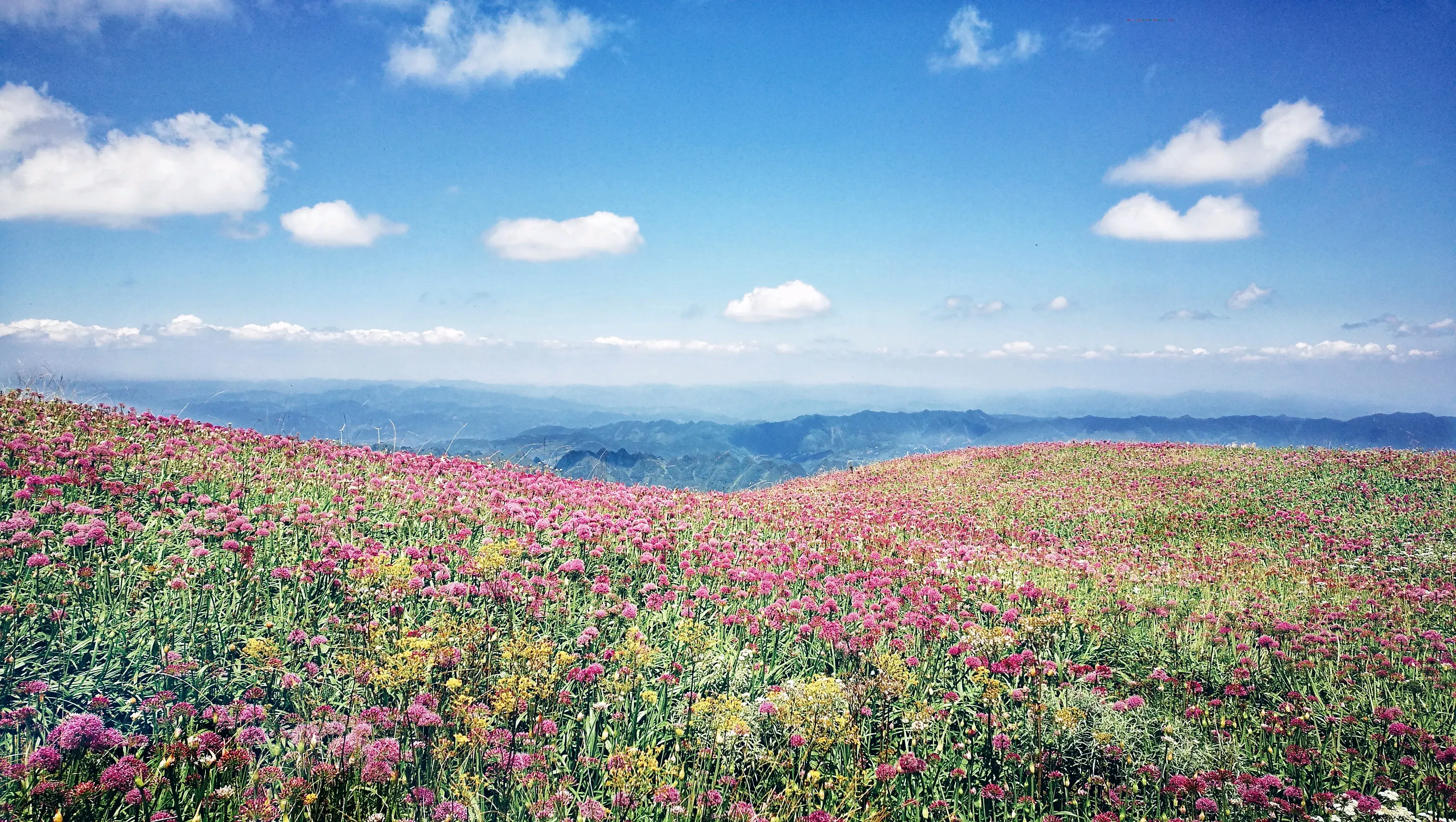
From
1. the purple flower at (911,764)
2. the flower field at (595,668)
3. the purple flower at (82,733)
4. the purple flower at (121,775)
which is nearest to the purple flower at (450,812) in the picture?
the flower field at (595,668)

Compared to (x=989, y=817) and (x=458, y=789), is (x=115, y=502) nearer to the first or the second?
(x=458, y=789)

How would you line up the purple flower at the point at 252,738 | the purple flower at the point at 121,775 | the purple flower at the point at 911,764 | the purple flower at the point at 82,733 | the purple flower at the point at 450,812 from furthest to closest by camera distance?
1. the purple flower at the point at 911,764
2. the purple flower at the point at 252,738
3. the purple flower at the point at 450,812
4. the purple flower at the point at 82,733
5. the purple flower at the point at 121,775

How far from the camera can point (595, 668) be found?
488 cm

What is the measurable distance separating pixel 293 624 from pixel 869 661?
507 centimetres

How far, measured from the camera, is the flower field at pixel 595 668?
149 inches

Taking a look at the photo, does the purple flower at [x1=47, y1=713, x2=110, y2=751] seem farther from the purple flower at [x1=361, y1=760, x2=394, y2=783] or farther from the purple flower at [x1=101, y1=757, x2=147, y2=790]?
the purple flower at [x1=361, y1=760, x2=394, y2=783]

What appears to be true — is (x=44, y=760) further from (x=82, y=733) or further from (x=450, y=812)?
(x=450, y=812)

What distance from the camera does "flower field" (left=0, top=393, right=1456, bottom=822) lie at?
12.4ft

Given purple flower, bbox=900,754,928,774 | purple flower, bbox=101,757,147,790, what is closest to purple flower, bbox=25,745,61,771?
purple flower, bbox=101,757,147,790

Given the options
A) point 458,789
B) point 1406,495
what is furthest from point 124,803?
point 1406,495

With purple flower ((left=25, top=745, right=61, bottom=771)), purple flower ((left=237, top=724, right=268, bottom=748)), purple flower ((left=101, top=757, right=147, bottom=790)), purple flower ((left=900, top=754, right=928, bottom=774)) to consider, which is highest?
purple flower ((left=25, top=745, right=61, bottom=771))

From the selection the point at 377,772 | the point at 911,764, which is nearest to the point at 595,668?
the point at 377,772

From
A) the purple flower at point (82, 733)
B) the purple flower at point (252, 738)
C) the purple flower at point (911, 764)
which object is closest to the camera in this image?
the purple flower at point (82, 733)

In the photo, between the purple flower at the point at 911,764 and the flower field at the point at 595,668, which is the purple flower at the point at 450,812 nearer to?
the flower field at the point at 595,668
